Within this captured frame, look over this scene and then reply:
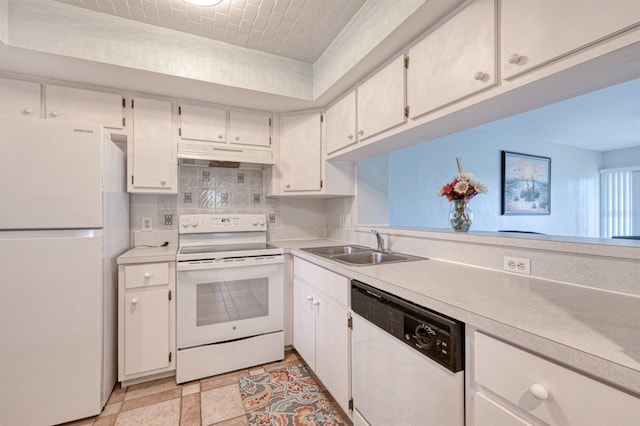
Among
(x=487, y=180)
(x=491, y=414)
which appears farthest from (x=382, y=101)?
(x=487, y=180)

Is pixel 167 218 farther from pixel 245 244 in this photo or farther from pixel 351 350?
pixel 351 350

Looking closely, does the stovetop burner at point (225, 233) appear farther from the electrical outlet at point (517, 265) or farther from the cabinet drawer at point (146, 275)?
the electrical outlet at point (517, 265)

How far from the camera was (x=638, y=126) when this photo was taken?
3.67 metres

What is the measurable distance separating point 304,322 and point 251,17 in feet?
6.91

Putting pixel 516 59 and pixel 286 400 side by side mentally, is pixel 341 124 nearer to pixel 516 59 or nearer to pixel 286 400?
pixel 516 59

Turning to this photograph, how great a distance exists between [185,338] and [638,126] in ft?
19.2

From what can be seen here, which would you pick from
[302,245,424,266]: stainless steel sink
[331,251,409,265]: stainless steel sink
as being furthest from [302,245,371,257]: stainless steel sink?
[331,251,409,265]: stainless steel sink

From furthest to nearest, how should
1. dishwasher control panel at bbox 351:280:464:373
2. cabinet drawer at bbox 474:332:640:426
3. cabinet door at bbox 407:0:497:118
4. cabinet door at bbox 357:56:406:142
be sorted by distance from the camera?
cabinet door at bbox 357:56:406:142 < cabinet door at bbox 407:0:497:118 < dishwasher control panel at bbox 351:280:464:373 < cabinet drawer at bbox 474:332:640:426

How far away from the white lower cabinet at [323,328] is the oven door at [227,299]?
187mm

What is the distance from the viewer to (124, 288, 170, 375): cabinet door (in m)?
1.83

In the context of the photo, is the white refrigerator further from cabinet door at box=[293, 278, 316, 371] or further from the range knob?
the range knob

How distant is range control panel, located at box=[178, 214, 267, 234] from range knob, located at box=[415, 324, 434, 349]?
1882mm

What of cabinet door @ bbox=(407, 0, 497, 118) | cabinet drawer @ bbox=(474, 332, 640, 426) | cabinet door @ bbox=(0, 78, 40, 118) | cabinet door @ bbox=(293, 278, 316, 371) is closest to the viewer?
cabinet drawer @ bbox=(474, 332, 640, 426)

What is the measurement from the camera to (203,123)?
2312 millimetres
